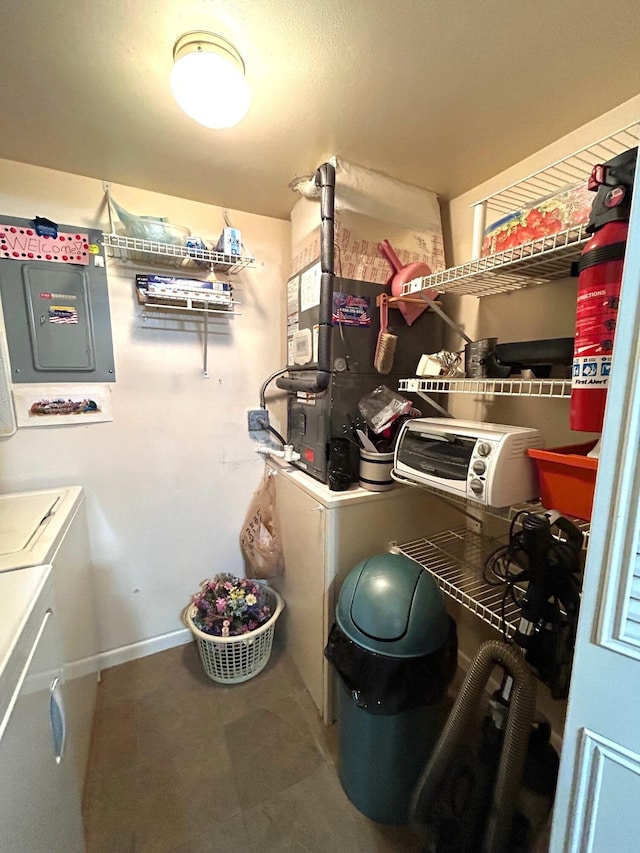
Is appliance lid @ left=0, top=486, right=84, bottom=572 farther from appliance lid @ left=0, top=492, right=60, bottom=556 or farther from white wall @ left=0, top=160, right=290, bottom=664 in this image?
white wall @ left=0, top=160, right=290, bottom=664

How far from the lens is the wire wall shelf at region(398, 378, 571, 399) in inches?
35.5

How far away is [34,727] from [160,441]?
1167 mm

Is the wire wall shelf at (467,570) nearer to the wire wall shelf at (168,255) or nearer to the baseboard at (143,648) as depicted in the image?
the baseboard at (143,648)

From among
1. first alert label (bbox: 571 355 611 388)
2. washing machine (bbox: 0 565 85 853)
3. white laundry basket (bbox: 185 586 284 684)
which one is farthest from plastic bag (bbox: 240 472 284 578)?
first alert label (bbox: 571 355 611 388)

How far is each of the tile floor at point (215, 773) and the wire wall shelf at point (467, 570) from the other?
29.2 inches

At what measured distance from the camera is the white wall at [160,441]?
1.51m

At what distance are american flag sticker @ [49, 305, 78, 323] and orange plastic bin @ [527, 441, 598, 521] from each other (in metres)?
1.77

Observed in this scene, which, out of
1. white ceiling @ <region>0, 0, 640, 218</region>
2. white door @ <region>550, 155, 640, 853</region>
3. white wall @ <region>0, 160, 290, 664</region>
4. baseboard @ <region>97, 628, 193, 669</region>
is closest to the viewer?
white door @ <region>550, 155, 640, 853</region>

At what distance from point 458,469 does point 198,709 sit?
1.52 metres

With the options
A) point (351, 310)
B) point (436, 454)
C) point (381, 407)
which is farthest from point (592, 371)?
point (351, 310)

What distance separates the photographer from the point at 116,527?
5.51 ft

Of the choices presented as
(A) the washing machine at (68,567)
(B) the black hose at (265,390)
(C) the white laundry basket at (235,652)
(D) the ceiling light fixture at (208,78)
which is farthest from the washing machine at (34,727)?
(D) the ceiling light fixture at (208,78)

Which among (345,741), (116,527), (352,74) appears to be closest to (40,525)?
(116,527)

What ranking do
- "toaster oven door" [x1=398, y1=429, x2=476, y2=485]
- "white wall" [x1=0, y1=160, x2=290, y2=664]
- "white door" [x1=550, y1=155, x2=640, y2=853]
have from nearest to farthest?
"white door" [x1=550, y1=155, x2=640, y2=853]
"toaster oven door" [x1=398, y1=429, x2=476, y2=485]
"white wall" [x1=0, y1=160, x2=290, y2=664]
